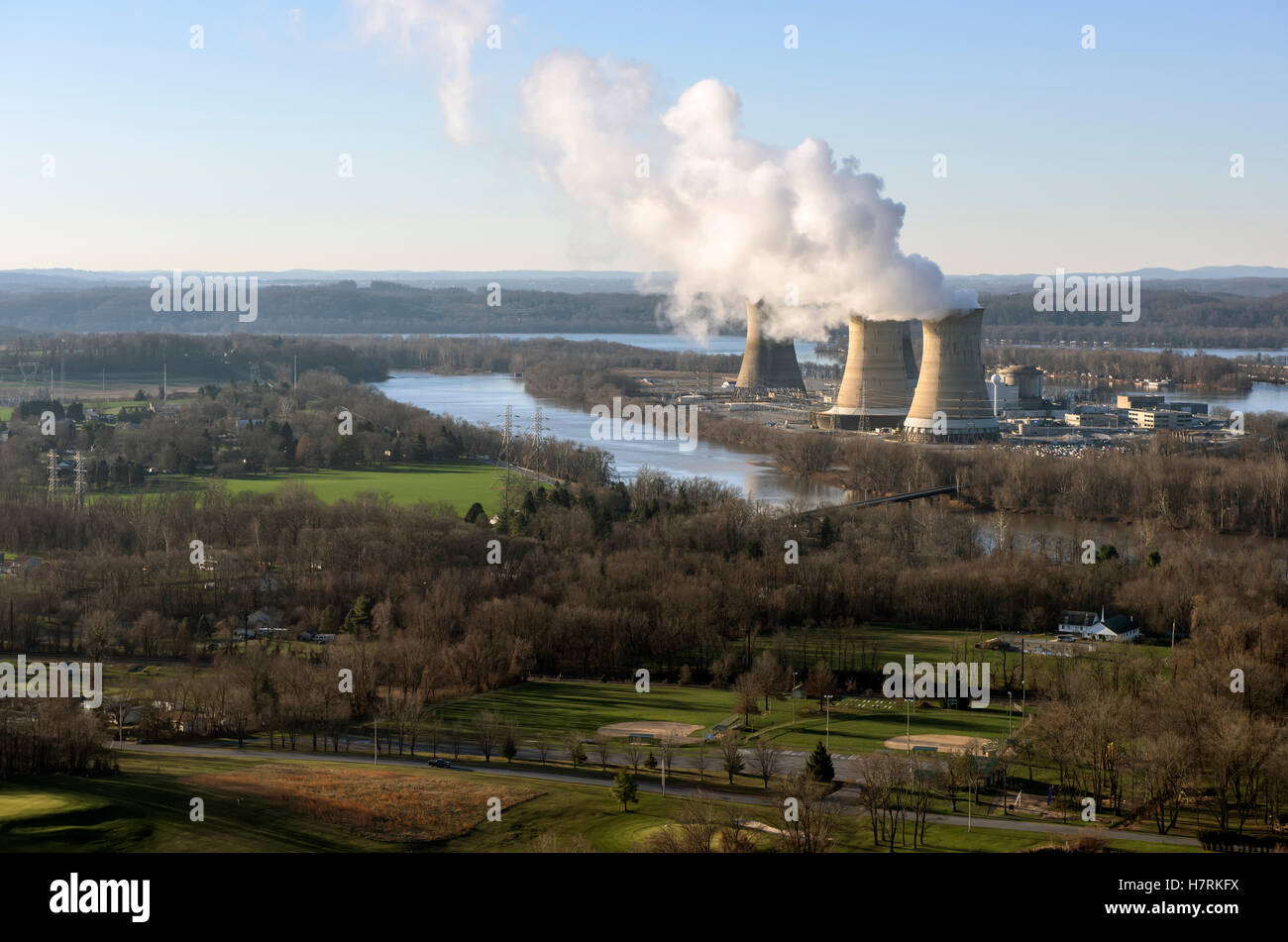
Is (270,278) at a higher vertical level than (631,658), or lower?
higher

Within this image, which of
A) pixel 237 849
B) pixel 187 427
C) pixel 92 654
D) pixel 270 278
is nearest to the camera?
pixel 237 849

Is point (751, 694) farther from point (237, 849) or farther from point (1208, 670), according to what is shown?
point (237, 849)

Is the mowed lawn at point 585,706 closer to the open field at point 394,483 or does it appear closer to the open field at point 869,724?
the open field at point 869,724

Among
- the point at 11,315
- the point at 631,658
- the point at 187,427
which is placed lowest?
the point at 631,658

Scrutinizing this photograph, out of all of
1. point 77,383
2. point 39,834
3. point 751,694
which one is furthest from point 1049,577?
point 77,383

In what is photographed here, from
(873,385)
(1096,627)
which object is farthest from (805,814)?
(873,385)

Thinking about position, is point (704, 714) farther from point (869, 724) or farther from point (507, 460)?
point (507, 460)

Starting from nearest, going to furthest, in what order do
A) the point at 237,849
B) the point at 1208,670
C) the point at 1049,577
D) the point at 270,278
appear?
the point at 237,849 → the point at 1208,670 → the point at 1049,577 → the point at 270,278
